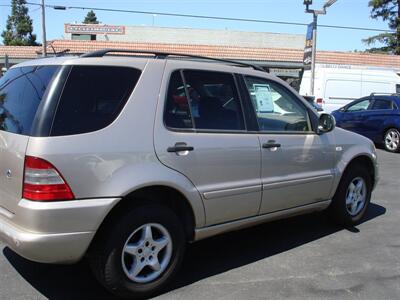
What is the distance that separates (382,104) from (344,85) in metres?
5.39

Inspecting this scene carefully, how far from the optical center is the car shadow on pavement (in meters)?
3.90

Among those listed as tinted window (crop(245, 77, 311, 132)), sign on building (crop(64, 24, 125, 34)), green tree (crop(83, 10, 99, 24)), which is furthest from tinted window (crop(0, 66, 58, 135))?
green tree (crop(83, 10, 99, 24))

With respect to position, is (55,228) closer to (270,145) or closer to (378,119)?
(270,145)

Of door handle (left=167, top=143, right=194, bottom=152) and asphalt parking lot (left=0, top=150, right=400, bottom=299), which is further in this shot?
asphalt parking lot (left=0, top=150, right=400, bottom=299)

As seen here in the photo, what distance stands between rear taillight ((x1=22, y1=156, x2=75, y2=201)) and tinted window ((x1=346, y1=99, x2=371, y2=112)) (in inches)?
463

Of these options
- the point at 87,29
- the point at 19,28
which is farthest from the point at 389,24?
the point at 19,28

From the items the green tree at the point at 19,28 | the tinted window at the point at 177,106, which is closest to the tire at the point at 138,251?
the tinted window at the point at 177,106

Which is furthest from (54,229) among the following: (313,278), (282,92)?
(282,92)

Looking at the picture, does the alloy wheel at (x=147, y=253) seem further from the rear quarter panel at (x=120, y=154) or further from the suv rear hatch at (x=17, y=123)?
the suv rear hatch at (x=17, y=123)

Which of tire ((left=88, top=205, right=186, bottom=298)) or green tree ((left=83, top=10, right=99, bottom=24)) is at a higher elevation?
green tree ((left=83, top=10, right=99, bottom=24))

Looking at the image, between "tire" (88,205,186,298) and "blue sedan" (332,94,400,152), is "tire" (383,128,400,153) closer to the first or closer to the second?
"blue sedan" (332,94,400,152)

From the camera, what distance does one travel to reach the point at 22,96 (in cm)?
358

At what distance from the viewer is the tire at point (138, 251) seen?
3.49 m

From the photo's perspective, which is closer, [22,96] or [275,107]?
[22,96]
